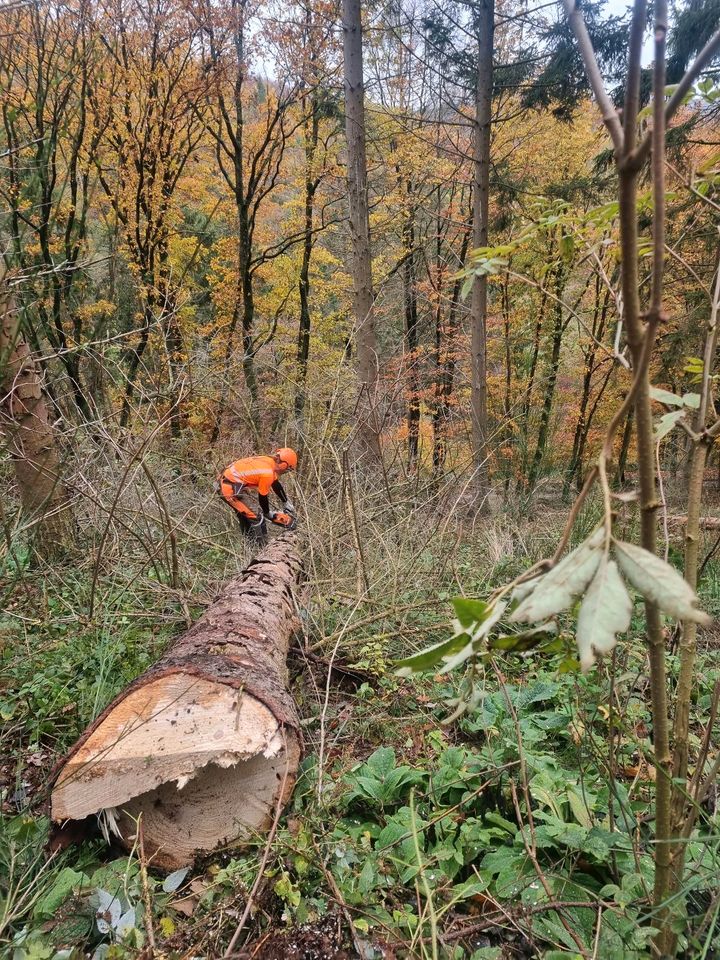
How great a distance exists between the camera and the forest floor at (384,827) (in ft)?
5.26

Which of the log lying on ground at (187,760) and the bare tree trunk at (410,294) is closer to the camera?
the log lying on ground at (187,760)

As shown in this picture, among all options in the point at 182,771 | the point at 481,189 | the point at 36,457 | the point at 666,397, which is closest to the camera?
the point at 666,397

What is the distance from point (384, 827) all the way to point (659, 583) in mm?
2032

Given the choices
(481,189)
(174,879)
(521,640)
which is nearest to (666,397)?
(521,640)

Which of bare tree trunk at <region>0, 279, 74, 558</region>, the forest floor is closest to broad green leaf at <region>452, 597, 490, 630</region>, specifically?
the forest floor

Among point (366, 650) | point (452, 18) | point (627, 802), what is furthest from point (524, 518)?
point (452, 18)

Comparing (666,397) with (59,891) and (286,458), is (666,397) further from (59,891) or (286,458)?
(286,458)

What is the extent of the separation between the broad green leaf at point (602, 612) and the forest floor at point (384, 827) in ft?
0.76

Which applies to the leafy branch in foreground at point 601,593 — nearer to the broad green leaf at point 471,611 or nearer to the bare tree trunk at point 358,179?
the broad green leaf at point 471,611

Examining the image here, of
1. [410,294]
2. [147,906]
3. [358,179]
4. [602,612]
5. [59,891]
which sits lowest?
[59,891]

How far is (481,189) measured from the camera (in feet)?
27.7

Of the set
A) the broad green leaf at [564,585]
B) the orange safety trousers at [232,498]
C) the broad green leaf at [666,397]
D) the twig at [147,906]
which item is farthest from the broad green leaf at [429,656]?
the orange safety trousers at [232,498]

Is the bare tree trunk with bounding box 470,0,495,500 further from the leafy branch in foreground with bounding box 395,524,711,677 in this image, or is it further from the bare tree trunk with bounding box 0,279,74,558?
the leafy branch in foreground with bounding box 395,524,711,677

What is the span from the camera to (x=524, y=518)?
710 cm
